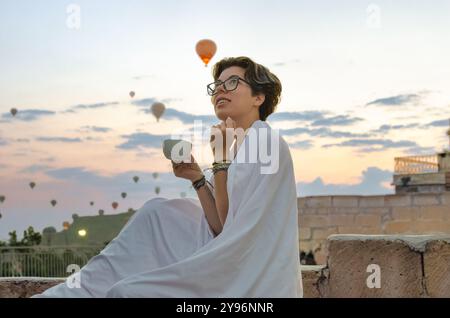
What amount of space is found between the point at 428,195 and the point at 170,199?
10.7 metres

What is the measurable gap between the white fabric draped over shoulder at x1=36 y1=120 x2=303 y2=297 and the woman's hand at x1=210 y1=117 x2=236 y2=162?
0.34ft

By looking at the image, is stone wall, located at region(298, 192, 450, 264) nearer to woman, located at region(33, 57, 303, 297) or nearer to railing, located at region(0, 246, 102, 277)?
railing, located at region(0, 246, 102, 277)

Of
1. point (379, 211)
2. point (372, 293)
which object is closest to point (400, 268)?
point (372, 293)

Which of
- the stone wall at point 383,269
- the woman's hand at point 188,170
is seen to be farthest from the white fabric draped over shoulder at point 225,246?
the stone wall at point 383,269

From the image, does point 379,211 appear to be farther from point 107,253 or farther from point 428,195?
point 107,253

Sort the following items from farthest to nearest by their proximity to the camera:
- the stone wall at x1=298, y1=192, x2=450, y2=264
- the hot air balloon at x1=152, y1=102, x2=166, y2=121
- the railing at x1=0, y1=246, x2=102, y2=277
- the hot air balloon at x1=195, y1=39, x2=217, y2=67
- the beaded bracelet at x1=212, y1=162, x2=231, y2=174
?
the hot air balloon at x1=152, y1=102, x2=166, y2=121, the hot air balloon at x1=195, y1=39, x2=217, y2=67, the railing at x1=0, y1=246, x2=102, y2=277, the stone wall at x1=298, y1=192, x2=450, y2=264, the beaded bracelet at x1=212, y1=162, x2=231, y2=174

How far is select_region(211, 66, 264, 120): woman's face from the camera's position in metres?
2.88

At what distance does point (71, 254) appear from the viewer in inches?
631

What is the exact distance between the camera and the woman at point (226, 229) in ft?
7.85

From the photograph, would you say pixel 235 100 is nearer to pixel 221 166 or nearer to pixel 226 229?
pixel 221 166

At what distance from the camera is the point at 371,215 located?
1293 centimetres

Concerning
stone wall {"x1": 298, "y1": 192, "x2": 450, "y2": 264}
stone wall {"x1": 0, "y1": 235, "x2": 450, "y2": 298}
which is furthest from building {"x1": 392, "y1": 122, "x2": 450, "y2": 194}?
stone wall {"x1": 0, "y1": 235, "x2": 450, "y2": 298}

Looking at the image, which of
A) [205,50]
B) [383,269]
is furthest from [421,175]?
[383,269]

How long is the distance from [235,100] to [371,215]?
10494 millimetres
